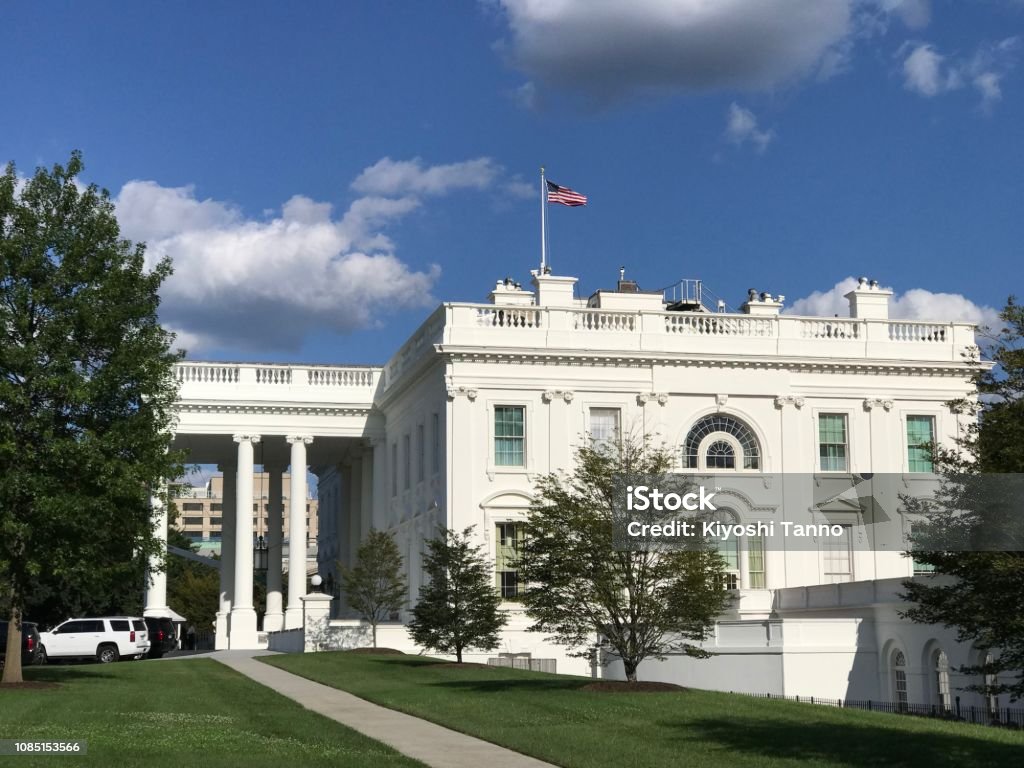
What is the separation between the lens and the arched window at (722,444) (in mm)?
52000

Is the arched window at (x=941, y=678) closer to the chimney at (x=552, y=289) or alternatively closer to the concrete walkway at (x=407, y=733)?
the concrete walkway at (x=407, y=733)

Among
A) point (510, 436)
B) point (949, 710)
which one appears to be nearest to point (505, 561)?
point (510, 436)

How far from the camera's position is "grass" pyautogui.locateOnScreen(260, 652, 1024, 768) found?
16.7 metres

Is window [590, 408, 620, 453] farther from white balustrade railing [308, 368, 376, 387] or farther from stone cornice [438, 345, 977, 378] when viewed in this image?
white balustrade railing [308, 368, 376, 387]

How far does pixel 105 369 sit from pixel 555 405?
21926mm

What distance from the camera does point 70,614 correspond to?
7231 centimetres

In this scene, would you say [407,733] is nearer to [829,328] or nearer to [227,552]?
[829,328]

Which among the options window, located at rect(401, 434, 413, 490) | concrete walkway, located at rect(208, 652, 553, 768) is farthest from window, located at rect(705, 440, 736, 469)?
concrete walkway, located at rect(208, 652, 553, 768)

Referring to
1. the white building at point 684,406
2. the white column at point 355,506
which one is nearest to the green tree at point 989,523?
the white building at point 684,406

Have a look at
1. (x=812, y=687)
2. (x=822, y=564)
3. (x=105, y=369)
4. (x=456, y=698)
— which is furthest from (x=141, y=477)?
(x=822, y=564)

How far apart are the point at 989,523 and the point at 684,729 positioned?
525 centimetres

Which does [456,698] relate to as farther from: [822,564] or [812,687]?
[822,564]

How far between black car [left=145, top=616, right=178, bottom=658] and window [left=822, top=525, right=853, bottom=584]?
1008 inches

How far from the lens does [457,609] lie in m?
40.3
